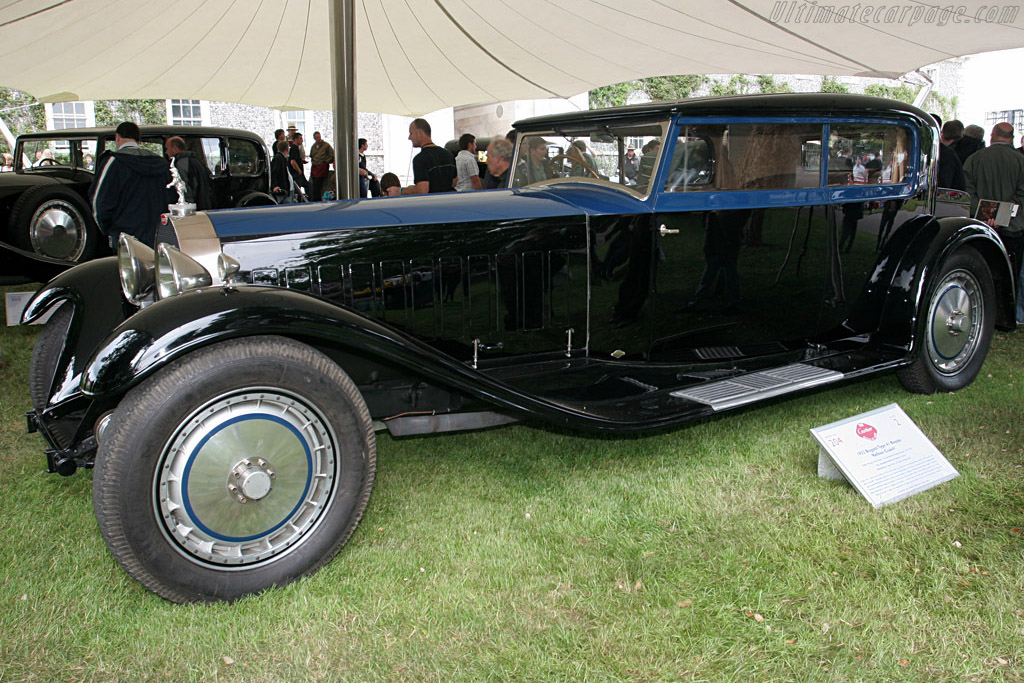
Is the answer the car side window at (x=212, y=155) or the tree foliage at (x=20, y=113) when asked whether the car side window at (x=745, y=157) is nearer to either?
the car side window at (x=212, y=155)

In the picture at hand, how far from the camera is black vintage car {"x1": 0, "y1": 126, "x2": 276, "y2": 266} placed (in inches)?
309

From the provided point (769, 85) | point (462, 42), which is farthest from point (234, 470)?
point (769, 85)

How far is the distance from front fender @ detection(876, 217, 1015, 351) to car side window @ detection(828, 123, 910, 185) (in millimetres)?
432

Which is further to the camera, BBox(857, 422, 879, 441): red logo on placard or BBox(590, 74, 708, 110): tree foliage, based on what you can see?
BBox(590, 74, 708, 110): tree foliage

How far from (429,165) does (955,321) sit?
528 centimetres

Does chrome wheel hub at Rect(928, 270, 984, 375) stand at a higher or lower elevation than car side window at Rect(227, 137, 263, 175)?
lower

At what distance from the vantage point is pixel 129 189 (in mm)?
6496

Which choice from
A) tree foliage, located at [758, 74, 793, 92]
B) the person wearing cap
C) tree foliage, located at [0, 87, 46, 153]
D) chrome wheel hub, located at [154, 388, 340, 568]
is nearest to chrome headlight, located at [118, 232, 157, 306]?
chrome wheel hub, located at [154, 388, 340, 568]

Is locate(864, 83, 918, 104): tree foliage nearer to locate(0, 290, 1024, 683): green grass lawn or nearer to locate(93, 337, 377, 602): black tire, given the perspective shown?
locate(0, 290, 1024, 683): green grass lawn

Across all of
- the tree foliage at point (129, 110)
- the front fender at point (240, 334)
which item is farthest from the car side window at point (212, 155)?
the tree foliage at point (129, 110)

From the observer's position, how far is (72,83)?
8.34 m

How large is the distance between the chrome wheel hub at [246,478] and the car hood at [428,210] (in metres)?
0.94

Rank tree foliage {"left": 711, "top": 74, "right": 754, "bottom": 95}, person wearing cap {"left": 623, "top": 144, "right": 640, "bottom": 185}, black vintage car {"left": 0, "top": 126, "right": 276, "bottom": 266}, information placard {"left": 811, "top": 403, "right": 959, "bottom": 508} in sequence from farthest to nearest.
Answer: tree foliage {"left": 711, "top": 74, "right": 754, "bottom": 95} < black vintage car {"left": 0, "top": 126, "right": 276, "bottom": 266} < person wearing cap {"left": 623, "top": 144, "right": 640, "bottom": 185} < information placard {"left": 811, "top": 403, "right": 959, "bottom": 508}

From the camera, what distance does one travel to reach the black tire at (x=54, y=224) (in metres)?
7.78
